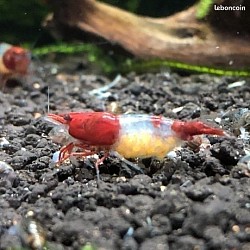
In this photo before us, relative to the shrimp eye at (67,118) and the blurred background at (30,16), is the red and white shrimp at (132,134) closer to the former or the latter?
the shrimp eye at (67,118)

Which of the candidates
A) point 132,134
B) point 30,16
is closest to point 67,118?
point 132,134

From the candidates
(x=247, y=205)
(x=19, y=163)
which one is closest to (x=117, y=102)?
(x=19, y=163)

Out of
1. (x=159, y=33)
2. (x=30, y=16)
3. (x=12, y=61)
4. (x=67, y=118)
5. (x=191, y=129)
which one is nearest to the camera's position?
(x=191, y=129)

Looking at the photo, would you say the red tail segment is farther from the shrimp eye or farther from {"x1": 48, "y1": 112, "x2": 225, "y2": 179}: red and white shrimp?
the shrimp eye

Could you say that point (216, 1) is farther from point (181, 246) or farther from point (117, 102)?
point (181, 246)

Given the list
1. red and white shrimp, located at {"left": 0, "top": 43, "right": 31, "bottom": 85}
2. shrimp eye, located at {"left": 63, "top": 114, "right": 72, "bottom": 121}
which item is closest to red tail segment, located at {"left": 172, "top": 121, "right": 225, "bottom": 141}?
shrimp eye, located at {"left": 63, "top": 114, "right": 72, "bottom": 121}

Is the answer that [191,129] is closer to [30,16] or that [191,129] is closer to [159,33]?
[159,33]

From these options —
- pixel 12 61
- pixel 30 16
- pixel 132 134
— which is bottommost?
pixel 12 61

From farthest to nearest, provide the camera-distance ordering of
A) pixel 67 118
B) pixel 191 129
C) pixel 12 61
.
Result: pixel 12 61 < pixel 67 118 < pixel 191 129
